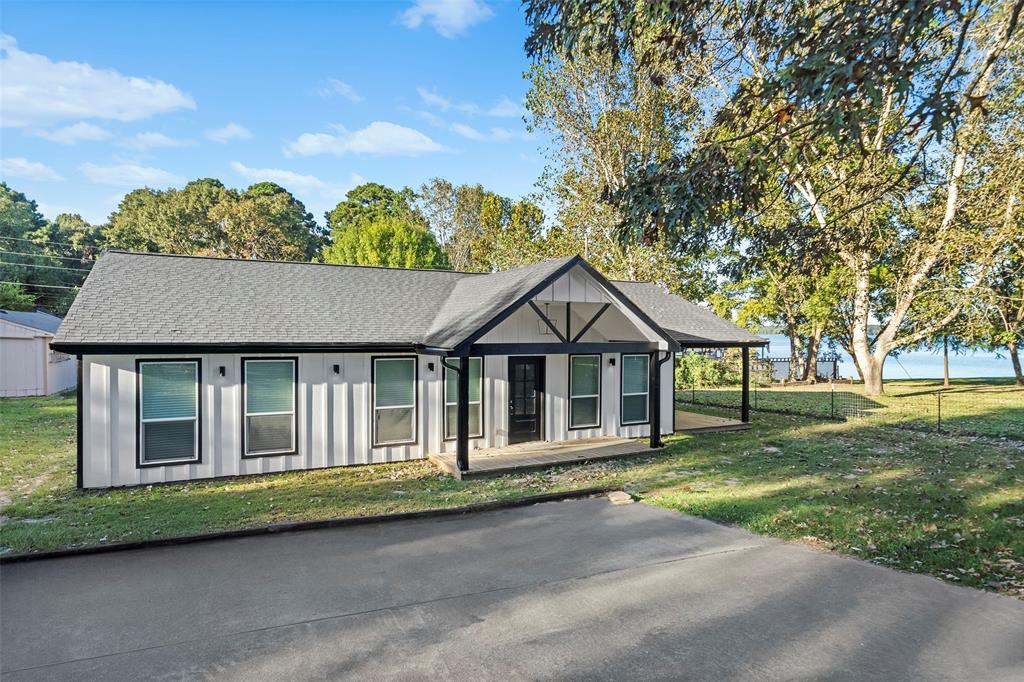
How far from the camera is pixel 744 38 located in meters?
7.15

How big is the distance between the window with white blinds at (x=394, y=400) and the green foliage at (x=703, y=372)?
59.0ft

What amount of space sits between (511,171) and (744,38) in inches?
794

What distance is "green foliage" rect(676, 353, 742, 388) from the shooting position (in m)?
26.9

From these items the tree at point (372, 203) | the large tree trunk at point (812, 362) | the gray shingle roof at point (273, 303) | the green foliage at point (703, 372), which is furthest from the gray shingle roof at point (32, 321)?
the large tree trunk at point (812, 362)

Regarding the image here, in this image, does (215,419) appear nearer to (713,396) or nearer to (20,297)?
(713,396)

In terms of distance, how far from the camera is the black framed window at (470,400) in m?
12.2

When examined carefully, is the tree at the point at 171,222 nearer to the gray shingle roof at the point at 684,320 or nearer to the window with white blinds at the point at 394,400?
the window with white blinds at the point at 394,400

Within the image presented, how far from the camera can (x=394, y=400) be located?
11.7 meters

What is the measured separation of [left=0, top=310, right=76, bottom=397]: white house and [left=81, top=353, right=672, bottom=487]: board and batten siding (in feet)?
54.8

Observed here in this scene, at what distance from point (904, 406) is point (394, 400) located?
724 inches

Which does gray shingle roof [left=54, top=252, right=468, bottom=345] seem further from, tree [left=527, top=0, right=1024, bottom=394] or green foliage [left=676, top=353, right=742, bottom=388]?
green foliage [left=676, top=353, right=742, bottom=388]

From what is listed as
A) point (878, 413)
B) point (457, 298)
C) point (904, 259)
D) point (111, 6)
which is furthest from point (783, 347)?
point (111, 6)

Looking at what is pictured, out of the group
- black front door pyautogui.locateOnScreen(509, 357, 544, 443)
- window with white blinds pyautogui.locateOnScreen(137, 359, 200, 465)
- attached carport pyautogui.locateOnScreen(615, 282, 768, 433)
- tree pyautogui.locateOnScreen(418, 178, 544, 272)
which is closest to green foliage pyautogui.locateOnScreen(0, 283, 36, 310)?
tree pyautogui.locateOnScreen(418, 178, 544, 272)

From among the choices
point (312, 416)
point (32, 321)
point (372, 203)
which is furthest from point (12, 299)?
point (312, 416)
